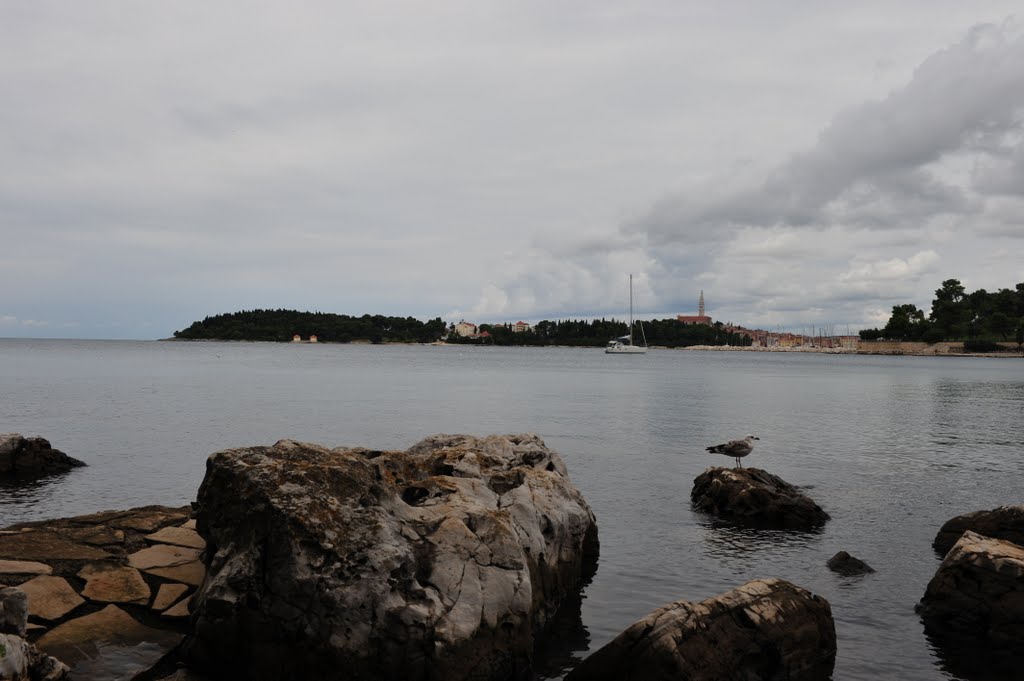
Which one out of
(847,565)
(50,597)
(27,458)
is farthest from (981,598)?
(27,458)

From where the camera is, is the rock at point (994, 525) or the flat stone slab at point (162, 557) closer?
the flat stone slab at point (162, 557)

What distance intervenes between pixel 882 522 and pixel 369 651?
1533 centimetres

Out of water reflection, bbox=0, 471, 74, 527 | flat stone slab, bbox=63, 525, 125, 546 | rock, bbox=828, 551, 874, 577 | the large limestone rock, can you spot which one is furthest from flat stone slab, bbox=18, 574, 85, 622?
rock, bbox=828, 551, 874, 577

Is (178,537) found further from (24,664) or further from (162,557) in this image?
(24,664)

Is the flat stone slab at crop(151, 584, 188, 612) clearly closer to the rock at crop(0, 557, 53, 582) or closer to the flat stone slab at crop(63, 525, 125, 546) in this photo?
the rock at crop(0, 557, 53, 582)

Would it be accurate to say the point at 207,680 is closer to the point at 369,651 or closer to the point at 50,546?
the point at 369,651

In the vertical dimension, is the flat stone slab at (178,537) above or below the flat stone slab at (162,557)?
above

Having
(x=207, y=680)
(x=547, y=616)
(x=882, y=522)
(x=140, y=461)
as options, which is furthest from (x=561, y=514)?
(x=140, y=461)

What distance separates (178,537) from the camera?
37.2 ft

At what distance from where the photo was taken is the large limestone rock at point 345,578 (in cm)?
803

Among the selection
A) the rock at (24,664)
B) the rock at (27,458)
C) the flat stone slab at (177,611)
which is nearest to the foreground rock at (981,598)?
the flat stone slab at (177,611)

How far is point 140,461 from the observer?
85.4ft

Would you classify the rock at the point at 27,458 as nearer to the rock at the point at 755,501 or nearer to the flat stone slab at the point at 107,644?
the flat stone slab at the point at 107,644

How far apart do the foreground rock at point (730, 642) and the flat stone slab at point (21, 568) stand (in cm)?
676
